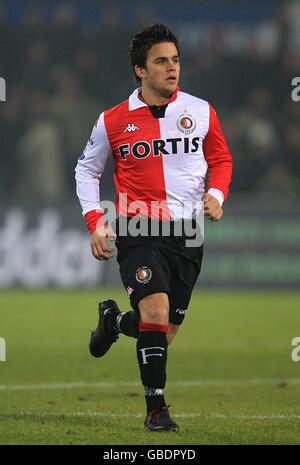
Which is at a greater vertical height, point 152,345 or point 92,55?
point 92,55

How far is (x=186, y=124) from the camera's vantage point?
5297 millimetres

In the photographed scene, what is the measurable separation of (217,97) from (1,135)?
3367mm

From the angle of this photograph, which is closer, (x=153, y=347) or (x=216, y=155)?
(x=153, y=347)

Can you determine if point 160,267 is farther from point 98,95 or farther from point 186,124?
point 98,95

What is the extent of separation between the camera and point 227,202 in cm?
1355

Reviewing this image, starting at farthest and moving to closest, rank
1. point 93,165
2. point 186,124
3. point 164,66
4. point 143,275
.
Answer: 1. point 93,165
2. point 186,124
3. point 164,66
4. point 143,275

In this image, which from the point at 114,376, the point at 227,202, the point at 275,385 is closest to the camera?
Result: the point at 275,385

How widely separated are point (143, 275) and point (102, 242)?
28 cm

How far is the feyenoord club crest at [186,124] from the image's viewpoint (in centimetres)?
528

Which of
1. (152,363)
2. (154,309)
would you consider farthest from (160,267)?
Answer: (152,363)

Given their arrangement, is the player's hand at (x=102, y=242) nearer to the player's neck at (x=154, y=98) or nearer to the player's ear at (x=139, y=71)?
the player's neck at (x=154, y=98)

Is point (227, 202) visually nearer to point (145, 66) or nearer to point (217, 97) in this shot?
point (217, 97)
